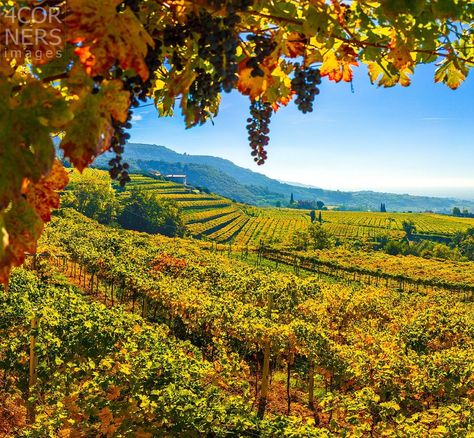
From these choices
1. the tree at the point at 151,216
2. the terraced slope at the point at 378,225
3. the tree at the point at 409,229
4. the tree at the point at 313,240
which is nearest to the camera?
the tree at the point at 313,240

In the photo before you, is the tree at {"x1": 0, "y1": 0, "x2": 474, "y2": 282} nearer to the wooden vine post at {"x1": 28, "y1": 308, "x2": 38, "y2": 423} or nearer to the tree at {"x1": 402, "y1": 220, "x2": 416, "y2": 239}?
the wooden vine post at {"x1": 28, "y1": 308, "x2": 38, "y2": 423}

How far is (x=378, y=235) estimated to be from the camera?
127500 millimetres

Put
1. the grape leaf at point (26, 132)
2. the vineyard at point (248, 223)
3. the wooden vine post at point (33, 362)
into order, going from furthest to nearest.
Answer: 1. the vineyard at point (248, 223)
2. the wooden vine post at point (33, 362)
3. the grape leaf at point (26, 132)

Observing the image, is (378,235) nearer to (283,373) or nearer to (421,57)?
(283,373)

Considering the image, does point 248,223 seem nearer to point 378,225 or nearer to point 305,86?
point 378,225

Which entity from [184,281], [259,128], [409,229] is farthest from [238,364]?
[409,229]

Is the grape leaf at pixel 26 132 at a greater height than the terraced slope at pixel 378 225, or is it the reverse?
the grape leaf at pixel 26 132

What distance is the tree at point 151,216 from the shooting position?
109625 millimetres

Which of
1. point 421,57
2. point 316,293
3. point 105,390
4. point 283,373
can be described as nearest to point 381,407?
point 105,390

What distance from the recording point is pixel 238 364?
11.7 metres

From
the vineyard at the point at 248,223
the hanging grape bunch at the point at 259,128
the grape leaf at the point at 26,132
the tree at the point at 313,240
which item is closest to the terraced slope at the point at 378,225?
the vineyard at the point at 248,223

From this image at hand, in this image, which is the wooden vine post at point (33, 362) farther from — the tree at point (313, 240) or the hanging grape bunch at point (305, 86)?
the tree at point (313, 240)

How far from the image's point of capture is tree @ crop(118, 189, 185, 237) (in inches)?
4316

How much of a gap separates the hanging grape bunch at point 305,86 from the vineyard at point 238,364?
18.5 feet
